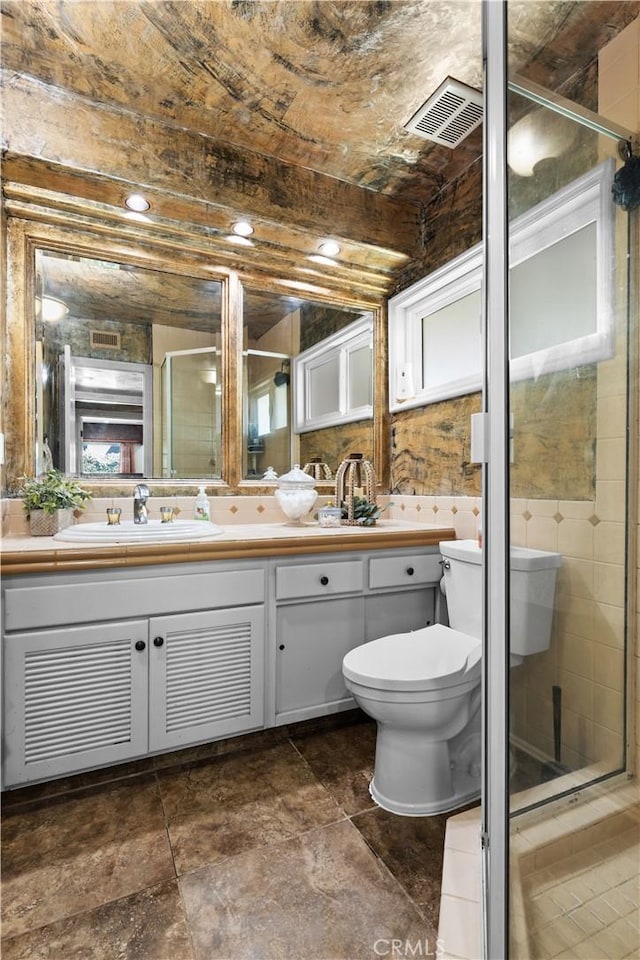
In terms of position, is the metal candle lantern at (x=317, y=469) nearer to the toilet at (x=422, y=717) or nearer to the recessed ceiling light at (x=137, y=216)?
the toilet at (x=422, y=717)

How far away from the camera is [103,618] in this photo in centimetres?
149

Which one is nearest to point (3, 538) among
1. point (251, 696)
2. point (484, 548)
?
point (251, 696)

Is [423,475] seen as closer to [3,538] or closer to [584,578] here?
[584,578]

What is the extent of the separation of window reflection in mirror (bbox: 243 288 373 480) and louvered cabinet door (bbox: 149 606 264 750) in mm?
831

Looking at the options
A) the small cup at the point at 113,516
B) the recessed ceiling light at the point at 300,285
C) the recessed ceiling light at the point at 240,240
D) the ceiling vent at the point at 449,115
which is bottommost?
the small cup at the point at 113,516

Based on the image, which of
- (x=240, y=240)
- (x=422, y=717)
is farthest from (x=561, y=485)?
(x=240, y=240)

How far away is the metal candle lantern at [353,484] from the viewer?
2.24 meters

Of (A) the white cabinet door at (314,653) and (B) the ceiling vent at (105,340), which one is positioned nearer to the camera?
(A) the white cabinet door at (314,653)

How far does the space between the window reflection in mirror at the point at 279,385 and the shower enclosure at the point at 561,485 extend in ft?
4.94

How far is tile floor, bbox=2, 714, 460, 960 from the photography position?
3.42ft

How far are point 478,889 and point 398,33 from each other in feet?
8.06

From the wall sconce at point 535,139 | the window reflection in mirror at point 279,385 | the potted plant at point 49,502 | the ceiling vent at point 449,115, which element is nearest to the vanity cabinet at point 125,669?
the potted plant at point 49,502

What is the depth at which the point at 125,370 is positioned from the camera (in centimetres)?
206

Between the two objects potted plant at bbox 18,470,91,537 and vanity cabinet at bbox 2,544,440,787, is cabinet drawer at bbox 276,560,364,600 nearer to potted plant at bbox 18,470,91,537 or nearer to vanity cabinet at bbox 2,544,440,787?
vanity cabinet at bbox 2,544,440,787
